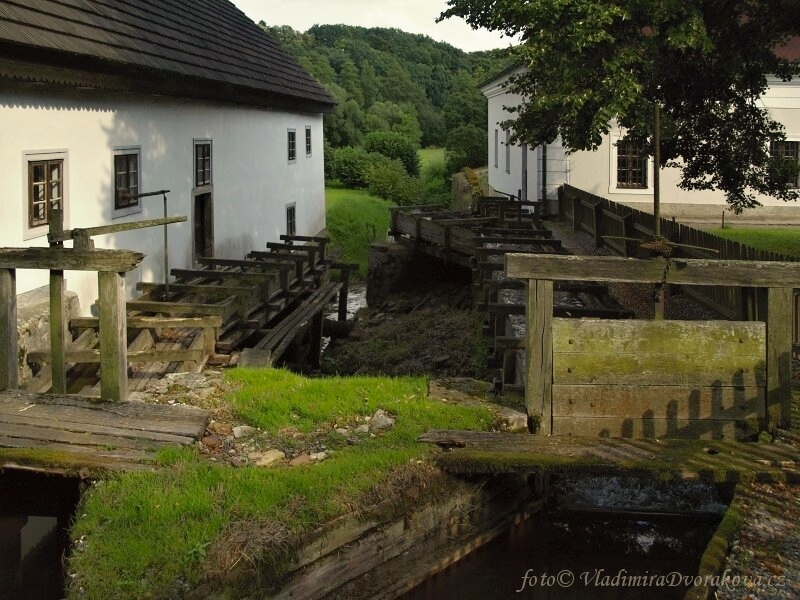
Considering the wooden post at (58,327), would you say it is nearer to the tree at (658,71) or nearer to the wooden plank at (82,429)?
the wooden plank at (82,429)

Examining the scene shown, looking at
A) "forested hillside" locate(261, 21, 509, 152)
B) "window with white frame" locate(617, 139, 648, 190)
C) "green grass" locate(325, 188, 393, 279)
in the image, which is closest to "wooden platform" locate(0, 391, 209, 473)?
"window with white frame" locate(617, 139, 648, 190)

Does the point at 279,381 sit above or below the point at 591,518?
above

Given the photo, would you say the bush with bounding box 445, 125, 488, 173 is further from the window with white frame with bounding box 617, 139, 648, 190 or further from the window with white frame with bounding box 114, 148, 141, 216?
the window with white frame with bounding box 114, 148, 141, 216

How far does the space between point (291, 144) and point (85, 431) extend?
16.6 m

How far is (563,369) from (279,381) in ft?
8.72

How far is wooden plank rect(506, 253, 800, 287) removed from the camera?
6.66m

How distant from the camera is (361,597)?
233 inches

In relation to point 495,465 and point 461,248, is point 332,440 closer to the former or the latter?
point 495,465

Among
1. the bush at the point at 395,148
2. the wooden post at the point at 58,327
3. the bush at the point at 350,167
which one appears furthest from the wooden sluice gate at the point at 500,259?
the bush at the point at 395,148

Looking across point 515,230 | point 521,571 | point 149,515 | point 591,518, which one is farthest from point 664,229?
point 149,515

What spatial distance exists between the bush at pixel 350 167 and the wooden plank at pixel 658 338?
40.9 meters

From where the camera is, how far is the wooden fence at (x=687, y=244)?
772 cm

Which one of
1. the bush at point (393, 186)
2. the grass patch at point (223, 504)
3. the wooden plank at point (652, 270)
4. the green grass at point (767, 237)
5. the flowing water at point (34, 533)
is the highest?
the bush at point (393, 186)

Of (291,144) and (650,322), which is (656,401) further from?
(291,144)
